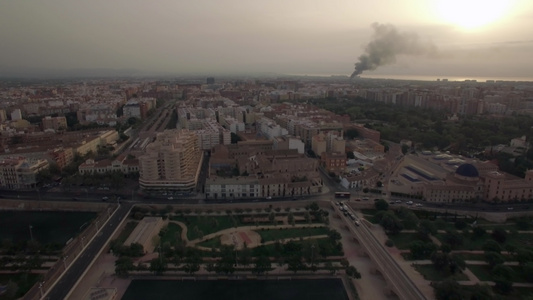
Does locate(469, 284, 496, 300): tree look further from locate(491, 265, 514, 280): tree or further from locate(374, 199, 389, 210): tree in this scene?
locate(374, 199, 389, 210): tree

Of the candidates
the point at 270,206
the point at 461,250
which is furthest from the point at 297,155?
the point at 461,250

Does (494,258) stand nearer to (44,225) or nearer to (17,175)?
(44,225)

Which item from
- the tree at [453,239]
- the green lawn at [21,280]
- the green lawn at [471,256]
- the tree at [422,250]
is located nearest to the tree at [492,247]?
the green lawn at [471,256]

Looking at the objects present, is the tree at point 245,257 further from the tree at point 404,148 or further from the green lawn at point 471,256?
the tree at point 404,148

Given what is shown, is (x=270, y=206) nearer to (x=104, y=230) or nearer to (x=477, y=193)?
(x=104, y=230)

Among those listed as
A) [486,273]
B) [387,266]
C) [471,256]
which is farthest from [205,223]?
[486,273]

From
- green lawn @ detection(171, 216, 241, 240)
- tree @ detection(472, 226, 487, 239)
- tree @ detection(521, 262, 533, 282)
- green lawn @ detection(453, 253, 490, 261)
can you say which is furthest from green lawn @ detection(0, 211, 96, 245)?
tree @ detection(521, 262, 533, 282)

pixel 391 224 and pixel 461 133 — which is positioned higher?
pixel 461 133
